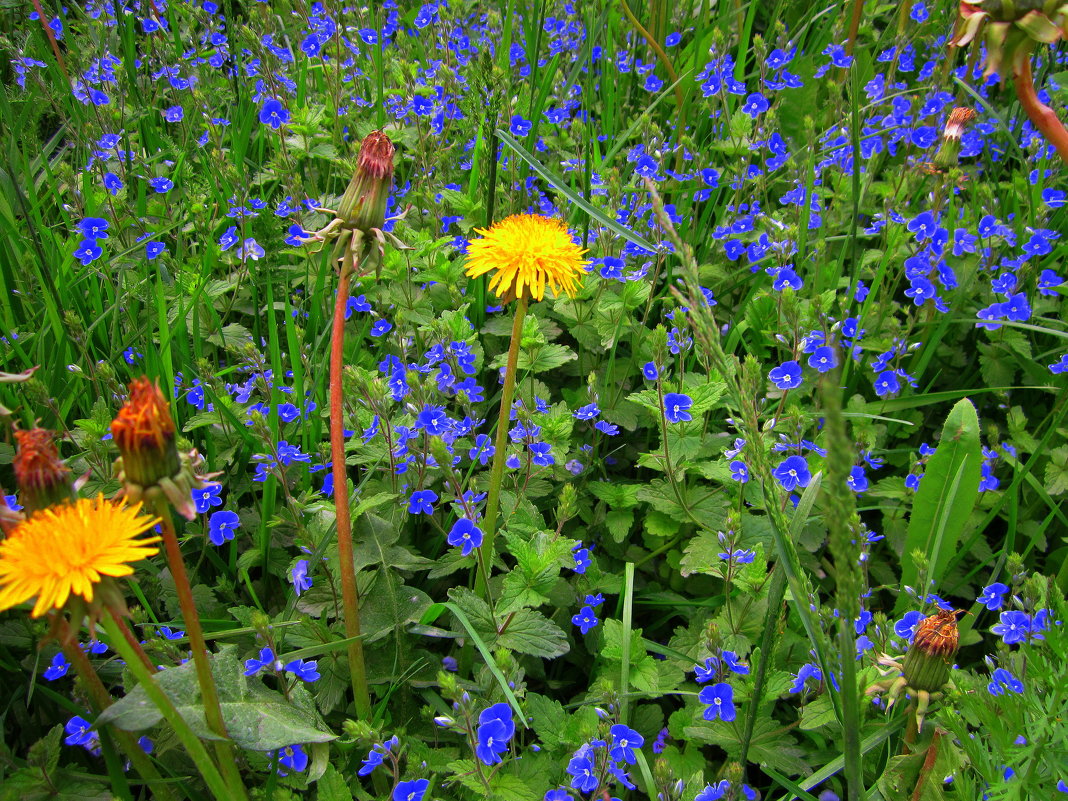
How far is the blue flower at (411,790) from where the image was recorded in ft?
5.78

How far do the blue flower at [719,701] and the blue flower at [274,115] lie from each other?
2.64 m

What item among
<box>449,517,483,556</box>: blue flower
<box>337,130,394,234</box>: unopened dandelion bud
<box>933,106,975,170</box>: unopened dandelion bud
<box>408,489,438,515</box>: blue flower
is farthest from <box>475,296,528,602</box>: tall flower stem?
<box>933,106,975,170</box>: unopened dandelion bud

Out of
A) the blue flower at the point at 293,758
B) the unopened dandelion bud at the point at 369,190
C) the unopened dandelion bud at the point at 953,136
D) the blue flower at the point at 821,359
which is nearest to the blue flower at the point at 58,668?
the blue flower at the point at 293,758

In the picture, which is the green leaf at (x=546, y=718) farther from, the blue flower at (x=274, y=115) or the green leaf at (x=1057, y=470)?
the blue flower at (x=274, y=115)

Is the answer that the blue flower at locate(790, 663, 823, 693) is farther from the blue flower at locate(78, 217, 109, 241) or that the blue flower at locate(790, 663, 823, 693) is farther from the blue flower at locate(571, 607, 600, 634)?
the blue flower at locate(78, 217, 109, 241)

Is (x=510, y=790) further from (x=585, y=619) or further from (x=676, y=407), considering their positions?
(x=676, y=407)

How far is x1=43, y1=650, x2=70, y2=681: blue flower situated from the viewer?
190cm

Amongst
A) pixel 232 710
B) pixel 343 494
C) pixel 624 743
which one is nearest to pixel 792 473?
pixel 624 743

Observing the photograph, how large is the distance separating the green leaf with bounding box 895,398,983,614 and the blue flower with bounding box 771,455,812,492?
1.31 feet

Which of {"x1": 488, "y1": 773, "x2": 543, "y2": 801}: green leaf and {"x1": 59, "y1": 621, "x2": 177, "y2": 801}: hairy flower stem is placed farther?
{"x1": 488, "y1": 773, "x2": 543, "y2": 801}: green leaf

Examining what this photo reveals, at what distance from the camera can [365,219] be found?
1714 millimetres

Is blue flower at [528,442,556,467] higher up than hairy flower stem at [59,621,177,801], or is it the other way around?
blue flower at [528,442,556,467]

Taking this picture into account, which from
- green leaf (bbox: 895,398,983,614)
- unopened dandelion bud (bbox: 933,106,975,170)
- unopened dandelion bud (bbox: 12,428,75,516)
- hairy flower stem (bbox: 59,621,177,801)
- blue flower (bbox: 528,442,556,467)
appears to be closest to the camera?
unopened dandelion bud (bbox: 12,428,75,516)

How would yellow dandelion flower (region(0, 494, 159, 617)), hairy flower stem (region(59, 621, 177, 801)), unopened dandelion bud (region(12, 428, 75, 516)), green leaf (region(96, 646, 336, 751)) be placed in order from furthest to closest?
hairy flower stem (region(59, 621, 177, 801)) → green leaf (region(96, 646, 336, 751)) → unopened dandelion bud (region(12, 428, 75, 516)) → yellow dandelion flower (region(0, 494, 159, 617))
